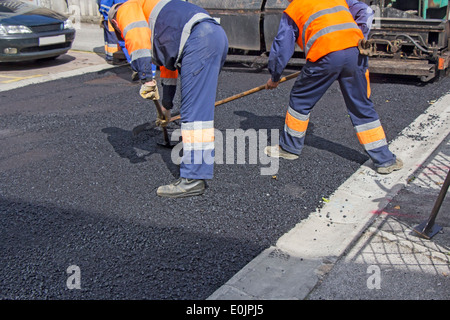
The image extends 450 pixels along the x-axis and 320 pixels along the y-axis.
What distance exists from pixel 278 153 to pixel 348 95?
0.84 metres

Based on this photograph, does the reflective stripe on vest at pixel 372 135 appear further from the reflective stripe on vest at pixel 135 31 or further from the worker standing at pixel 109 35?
the worker standing at pixel 109 35

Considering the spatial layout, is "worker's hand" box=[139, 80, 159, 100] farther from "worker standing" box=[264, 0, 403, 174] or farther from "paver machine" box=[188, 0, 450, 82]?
"paver machine" box=[188, 0, 450, 82]

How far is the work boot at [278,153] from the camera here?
441 cm

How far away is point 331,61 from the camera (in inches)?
151

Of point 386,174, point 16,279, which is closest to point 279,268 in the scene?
point 16,279

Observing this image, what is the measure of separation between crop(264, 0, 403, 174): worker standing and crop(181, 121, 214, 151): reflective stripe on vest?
930 mm

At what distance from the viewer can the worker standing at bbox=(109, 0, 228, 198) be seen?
3486 mm

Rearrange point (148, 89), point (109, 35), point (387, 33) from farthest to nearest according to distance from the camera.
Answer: point (109, 35) → point (387, 33) → point (148, 89)

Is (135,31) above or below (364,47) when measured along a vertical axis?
above

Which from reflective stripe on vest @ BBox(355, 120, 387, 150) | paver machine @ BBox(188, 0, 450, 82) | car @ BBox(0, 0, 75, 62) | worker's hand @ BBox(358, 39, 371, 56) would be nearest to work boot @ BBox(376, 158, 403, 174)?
reflective stripe on vest @ BBox(355, 120, 387, 150)

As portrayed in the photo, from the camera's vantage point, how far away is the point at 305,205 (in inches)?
140

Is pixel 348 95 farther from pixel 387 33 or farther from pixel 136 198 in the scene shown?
pixel 387 33

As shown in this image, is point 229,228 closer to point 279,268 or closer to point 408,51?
point 279,268

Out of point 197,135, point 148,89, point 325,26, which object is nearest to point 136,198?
point 197,135
